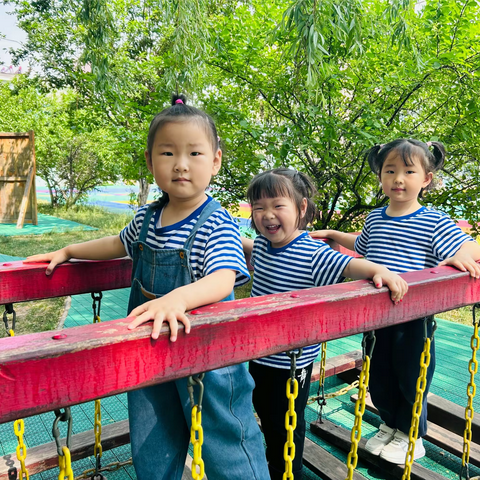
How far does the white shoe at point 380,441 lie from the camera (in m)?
2.01

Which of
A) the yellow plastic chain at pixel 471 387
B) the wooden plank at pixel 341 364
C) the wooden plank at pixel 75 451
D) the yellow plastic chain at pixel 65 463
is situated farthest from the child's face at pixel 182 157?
the wooden plank at pixel 341 364

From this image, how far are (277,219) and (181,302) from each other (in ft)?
2.69

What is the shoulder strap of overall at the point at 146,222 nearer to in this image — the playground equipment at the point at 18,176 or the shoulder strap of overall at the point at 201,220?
the shoulder strap of overall at the point at 201,220

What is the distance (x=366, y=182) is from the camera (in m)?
4.85

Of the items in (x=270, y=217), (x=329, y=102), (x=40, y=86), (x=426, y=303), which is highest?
(x=40, y=86)

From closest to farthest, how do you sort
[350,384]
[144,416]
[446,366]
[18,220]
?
[144,416], [350,384], [446,366], [18,220]

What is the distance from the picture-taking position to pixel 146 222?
1.46 m

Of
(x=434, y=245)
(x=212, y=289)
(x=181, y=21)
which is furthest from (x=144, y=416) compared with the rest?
(x=181, y=21)

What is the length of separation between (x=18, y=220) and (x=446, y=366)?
32.0 feet

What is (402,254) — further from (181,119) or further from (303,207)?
(181,119)

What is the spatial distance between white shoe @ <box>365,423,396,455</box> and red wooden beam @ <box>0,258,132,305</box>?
4.37 ft

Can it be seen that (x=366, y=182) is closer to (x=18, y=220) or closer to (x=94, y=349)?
(x=94, y=349)

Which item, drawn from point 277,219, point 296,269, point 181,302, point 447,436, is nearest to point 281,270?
point 296,269

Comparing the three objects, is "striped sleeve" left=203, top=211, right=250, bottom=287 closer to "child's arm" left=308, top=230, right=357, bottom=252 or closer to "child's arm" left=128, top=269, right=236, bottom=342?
"child's arm" left=128, top=269, right=236, bottom=342
